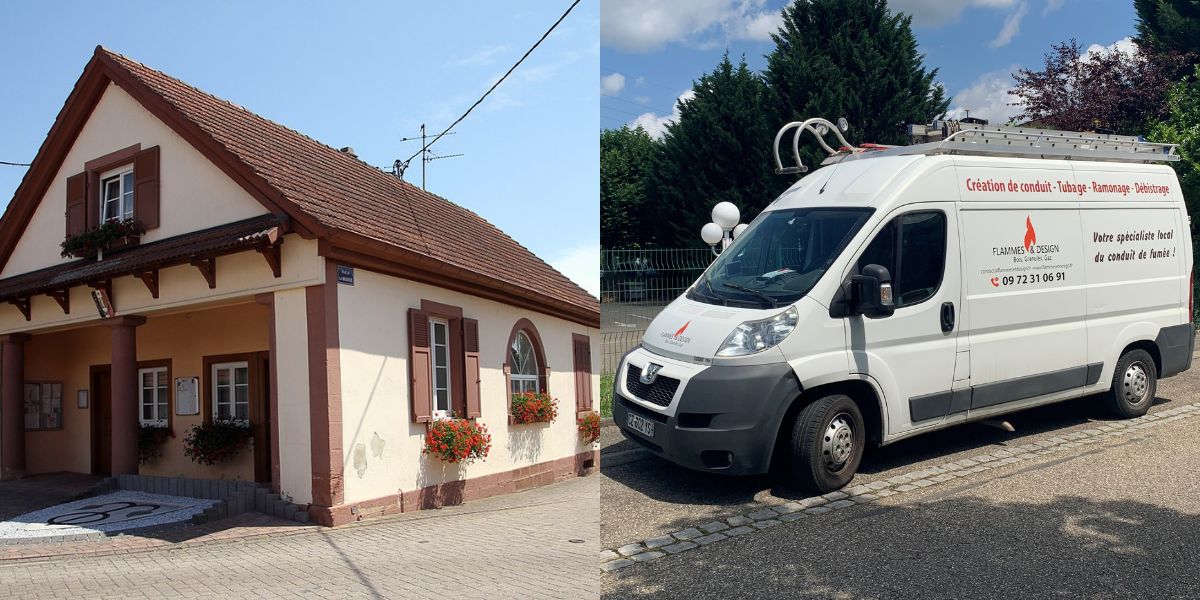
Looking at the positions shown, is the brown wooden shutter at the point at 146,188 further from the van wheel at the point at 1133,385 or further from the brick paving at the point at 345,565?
the van wheel at the point at 1133,385

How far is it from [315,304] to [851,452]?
610 centimetres

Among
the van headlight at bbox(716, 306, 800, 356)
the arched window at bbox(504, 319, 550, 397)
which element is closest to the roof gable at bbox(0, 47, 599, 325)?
the arched window at bbox(504, 319, 550, 397)

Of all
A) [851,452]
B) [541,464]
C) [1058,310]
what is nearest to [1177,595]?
[851,452]

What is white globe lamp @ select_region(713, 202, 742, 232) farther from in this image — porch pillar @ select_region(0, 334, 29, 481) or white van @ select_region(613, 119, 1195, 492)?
porch pillar @ select_region(0, 334, 29, 481)

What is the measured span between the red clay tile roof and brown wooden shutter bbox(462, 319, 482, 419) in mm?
830

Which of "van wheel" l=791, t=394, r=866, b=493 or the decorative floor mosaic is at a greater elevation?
"van wheel" l=791, t=394, r=866, b=493

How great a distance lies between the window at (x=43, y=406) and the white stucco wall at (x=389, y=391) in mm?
7953

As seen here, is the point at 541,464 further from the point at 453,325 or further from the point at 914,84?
the point at 914,84

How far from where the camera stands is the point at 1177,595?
3850 mm

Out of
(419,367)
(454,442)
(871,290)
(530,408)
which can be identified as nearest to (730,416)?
(871,290)

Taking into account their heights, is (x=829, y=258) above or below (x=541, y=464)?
above

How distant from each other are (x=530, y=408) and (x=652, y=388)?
8.23 metres

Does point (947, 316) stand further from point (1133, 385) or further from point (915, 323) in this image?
point (1133, 385)

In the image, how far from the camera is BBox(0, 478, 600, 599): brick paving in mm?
6523
